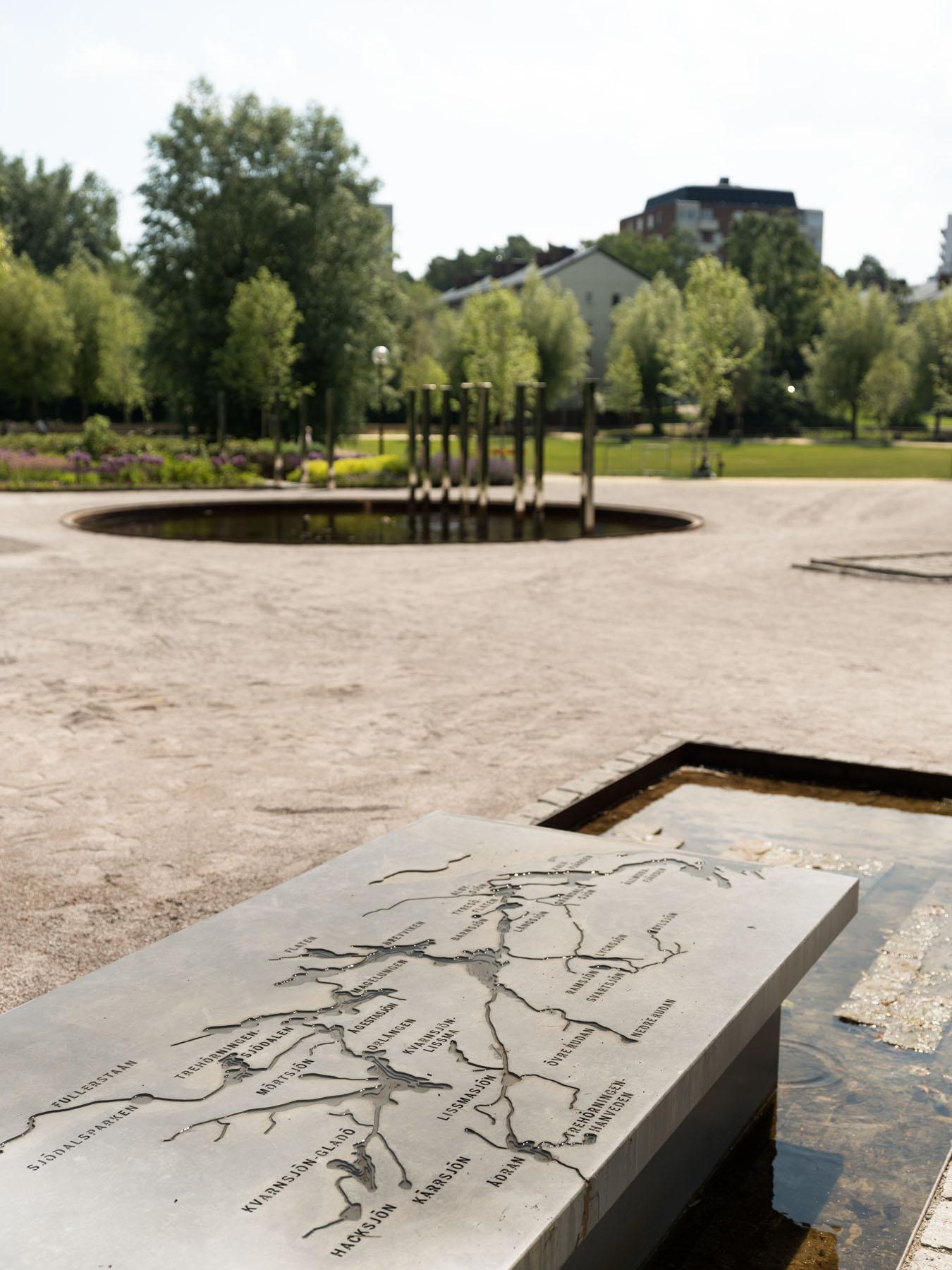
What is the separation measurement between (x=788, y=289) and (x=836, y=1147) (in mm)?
83008

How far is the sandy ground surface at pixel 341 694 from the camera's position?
16.9ft

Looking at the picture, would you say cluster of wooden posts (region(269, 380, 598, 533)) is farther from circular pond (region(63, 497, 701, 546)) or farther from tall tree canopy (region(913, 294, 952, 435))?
tall tree canopy (region(913, 294, 952, 435))

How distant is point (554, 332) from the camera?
66.4 metres

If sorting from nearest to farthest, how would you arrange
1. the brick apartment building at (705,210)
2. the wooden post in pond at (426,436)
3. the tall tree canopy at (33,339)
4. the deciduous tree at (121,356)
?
the wooden post in pond at (426,436)
the tall tree canopy at (33,339)
the deciduous tree at (121,356)
the brick apartment building at (705,210)

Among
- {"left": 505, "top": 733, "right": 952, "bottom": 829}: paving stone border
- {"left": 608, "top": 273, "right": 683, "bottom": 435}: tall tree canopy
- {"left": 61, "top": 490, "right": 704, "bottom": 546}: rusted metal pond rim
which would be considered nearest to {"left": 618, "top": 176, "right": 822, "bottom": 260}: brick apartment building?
{"left": 608, "top": 273, "right": 683, "bottom": 435}: tall tree canopy

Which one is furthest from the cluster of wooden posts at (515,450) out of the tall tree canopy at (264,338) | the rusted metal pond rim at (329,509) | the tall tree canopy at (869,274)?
the tall tree canopy at (869,274)

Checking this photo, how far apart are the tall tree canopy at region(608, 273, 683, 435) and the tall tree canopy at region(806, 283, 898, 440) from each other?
770cm

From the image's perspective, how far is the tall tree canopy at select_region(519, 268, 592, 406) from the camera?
66.1 metres

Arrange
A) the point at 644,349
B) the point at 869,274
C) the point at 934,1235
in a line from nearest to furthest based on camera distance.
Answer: the point at 934,1235
the point at 644,349
the point at 869,274

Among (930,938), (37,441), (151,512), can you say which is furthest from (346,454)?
(930,938)

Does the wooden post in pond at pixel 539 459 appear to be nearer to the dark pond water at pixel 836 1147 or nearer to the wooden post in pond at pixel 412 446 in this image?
the wooden post in pond at pixel 412 446

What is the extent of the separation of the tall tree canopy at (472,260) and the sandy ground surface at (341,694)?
403ft

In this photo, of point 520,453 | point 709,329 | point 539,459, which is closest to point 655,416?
point 709,329

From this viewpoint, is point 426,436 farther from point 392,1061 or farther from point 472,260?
point 472,260
